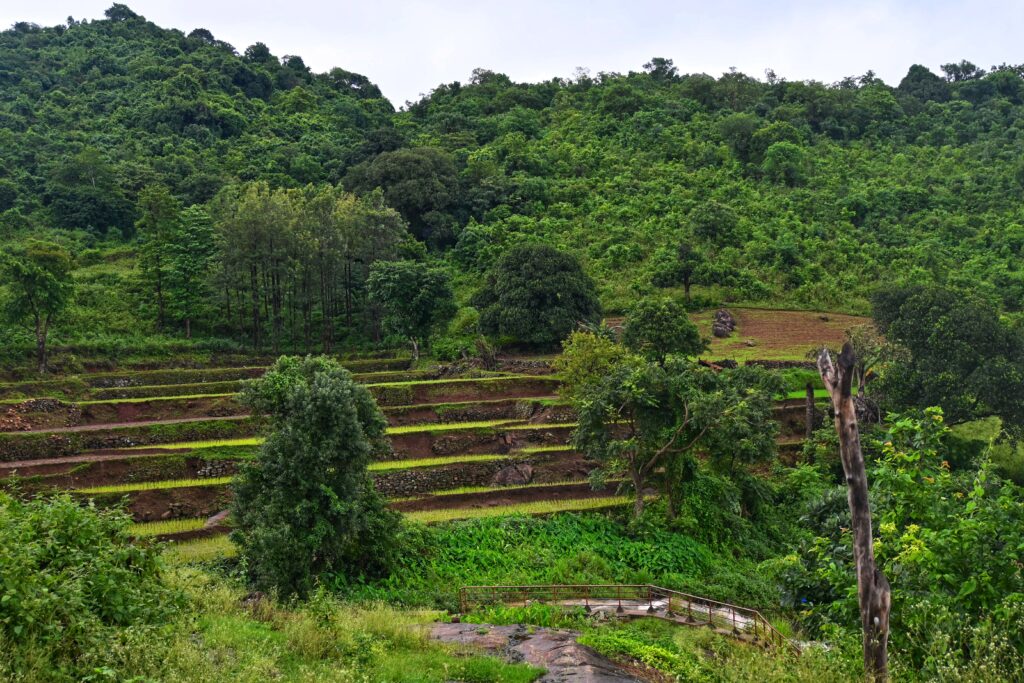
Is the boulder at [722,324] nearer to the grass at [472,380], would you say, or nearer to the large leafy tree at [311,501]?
the grass at [472,380]

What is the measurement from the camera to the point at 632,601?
55.2 ft

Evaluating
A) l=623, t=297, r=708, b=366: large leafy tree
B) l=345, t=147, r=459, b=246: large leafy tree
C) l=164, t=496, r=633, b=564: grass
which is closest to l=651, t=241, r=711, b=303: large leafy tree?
l=623, t=297, r=708, b=366: large leafy tree

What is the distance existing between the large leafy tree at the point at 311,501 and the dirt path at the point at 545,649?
3207 mm

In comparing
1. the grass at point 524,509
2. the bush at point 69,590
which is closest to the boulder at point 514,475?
the grass at point 524,509

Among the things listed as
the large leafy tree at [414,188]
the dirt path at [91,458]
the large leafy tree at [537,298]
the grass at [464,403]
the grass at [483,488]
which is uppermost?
the large leafy tree at [414,188]

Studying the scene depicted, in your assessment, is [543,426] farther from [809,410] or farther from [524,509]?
[809,410]

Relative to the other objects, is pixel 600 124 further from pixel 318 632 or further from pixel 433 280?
pixel 318 632

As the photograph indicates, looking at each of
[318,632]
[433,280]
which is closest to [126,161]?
[433,280]

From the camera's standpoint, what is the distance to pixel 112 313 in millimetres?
37781

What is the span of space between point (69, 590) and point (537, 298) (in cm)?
2894

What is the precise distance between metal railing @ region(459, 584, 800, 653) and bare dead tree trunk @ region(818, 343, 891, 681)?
274 inches

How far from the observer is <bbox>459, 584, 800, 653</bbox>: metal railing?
15.1m

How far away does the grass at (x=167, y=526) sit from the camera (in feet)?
60.1

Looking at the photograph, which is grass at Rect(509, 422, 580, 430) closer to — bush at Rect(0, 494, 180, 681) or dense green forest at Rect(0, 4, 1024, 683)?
dense green forest at Rect(0, 4, 1024, 683)
